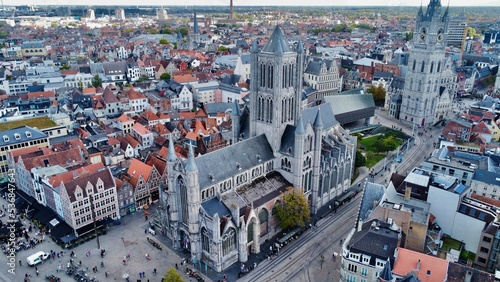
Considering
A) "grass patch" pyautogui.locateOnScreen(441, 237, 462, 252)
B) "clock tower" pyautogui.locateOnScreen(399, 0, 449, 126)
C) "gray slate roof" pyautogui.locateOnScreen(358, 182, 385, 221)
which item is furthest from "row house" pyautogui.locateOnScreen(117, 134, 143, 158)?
"clock tower" pyautogui.locateOnScreen(399, 0, 449, 126)

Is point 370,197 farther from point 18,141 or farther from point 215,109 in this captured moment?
point 18,141

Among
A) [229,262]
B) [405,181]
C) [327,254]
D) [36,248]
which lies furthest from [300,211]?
[36,248]

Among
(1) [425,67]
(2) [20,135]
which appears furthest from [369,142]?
(2) [20,135]

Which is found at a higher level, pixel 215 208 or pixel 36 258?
pixel 215 208

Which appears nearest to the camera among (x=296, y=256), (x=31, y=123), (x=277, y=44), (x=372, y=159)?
(x=296, y=256)

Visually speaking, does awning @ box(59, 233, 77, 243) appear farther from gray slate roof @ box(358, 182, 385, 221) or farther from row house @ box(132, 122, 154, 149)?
gray slate roof @ box(358, 182, 385, 221)

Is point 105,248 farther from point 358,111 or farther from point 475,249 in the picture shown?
point 358,111

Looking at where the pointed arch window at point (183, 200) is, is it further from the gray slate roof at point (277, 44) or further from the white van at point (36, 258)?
the gray slate roof at point (277, 44)
